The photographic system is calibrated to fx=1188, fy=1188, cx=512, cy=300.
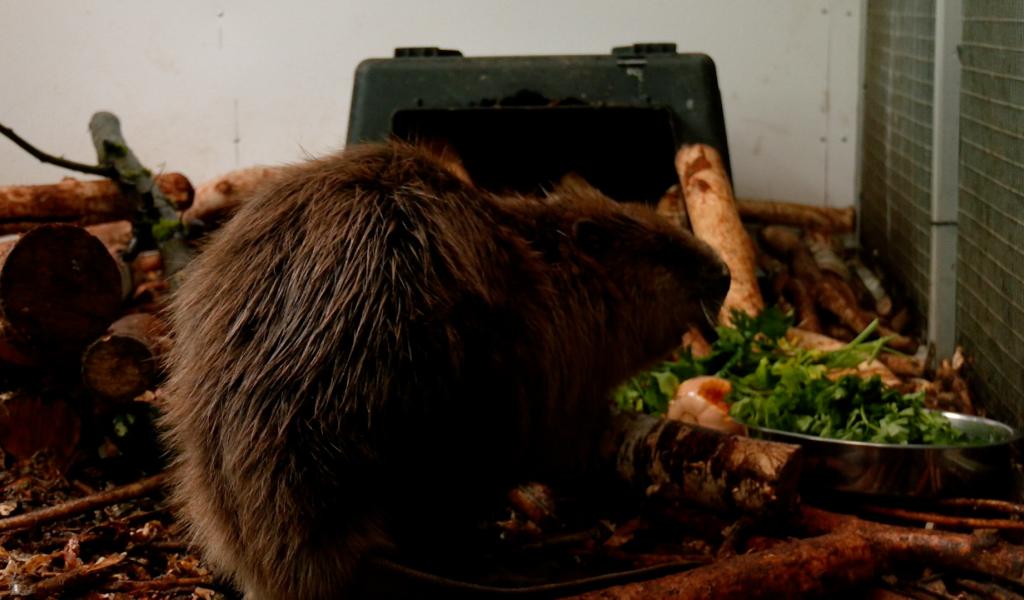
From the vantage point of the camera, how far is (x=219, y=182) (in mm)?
4523

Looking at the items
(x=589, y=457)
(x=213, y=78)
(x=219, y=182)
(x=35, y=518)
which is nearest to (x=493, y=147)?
(x=219, y=182)

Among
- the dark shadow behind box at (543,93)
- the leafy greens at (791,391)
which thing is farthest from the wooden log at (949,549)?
the dark shadow behind box at (543,93)

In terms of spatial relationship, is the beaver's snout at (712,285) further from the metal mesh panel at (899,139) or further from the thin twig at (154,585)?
the thin twig at (154,585)

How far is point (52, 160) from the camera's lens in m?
3.65

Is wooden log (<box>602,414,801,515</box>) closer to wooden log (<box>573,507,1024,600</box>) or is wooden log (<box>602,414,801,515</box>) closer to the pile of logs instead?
wooden log (<box>573,507,1024,600</box>)

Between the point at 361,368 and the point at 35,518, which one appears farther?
the point at 35,518

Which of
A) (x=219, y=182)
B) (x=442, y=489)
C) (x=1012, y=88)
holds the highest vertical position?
(x=1012, y=88)

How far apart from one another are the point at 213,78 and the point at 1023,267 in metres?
3.78

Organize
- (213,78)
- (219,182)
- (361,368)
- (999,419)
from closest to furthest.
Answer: (361,368)
(999,419)
(219,182)
(213,78)

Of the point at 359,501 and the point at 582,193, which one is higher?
the point at 582,193

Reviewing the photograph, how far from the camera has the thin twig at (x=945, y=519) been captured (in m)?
2.66

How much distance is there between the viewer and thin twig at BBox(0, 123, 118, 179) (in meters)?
3.56

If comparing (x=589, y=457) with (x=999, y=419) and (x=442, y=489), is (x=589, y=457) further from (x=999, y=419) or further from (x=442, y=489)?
(x=999, y=419)

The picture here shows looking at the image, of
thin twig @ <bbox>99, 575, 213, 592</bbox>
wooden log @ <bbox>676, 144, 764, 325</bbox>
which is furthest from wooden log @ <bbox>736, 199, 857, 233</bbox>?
thin twig @ <bbox>99, 575, 213, 592</bbox>
